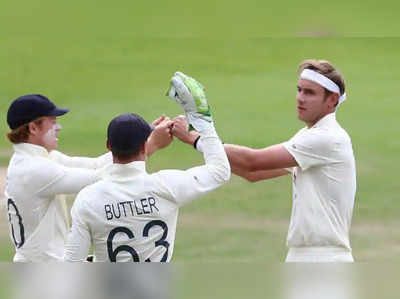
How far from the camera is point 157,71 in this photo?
24266 millimetres

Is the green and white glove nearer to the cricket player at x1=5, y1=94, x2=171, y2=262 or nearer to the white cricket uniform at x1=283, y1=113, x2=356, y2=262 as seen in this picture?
the cricket player at x1=5, y1=94, x2=171, y2=262

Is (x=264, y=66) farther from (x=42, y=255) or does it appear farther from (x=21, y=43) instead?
(x=42, y=255)

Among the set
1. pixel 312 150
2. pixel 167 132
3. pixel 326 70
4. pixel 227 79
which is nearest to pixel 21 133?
pixel 167 132

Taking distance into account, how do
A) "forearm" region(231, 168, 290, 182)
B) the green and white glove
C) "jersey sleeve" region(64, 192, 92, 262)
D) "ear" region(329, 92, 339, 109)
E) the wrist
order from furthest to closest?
1. "forearm" region(231, 168, 290, 182)
2. "ear" region(329, 92, 339, 109)
3. the wrist
4. the green and white glove
5. "jersey sleeve" region(64, 192, 92, 262)

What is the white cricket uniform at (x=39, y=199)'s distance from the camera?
231 inches

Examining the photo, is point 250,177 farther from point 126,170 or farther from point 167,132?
point 126,170

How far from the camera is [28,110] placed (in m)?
6.01

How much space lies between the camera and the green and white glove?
5.59 meters

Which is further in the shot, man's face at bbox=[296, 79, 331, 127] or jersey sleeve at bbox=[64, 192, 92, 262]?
man's face at bbox=[296, 79, 331, 127]

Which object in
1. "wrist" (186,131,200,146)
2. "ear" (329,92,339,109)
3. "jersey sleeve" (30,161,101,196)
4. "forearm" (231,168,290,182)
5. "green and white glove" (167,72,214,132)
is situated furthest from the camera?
"forearm" (231,168,290,182)

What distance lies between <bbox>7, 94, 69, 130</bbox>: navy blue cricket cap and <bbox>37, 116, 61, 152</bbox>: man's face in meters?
0.04

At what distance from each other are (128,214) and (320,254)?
124 centimetres

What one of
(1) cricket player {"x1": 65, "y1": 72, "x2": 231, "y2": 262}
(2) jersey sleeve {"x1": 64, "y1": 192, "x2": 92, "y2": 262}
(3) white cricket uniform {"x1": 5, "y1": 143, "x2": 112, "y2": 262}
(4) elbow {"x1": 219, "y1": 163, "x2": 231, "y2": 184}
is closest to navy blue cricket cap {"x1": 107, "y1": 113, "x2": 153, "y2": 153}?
(1) cricket player {"x1": 65, "y1": 72, "x2": 231, "y2": 262}

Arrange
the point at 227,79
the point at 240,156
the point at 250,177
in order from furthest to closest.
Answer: the point at 227,79 → the point at 250,177 → the point at 240,156
